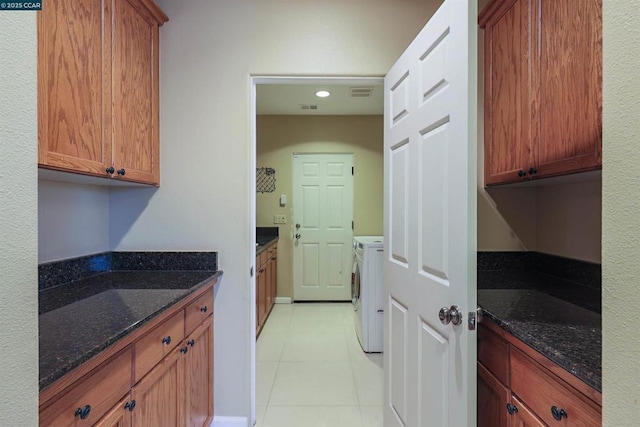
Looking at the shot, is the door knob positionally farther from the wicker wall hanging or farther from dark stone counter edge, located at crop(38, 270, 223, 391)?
the wicker wall hanging

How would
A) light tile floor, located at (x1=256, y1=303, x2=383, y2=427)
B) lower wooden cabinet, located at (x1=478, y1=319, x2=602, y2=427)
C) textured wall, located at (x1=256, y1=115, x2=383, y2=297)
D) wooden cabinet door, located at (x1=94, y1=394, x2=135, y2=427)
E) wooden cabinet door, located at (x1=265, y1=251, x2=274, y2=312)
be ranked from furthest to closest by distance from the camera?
textured wall, located at (x1=256, y1=115, x2=383, y2=297)
wooden cabinet door, located at (x1=265, y1=251, x2=274, y2=312)
light tile floor, located at (x1=256, y1=303, x2=383, y2=427)
wooden cabinet door, located at (x1=94, y1=394, x2=135, y2=427)
lower wooden cabinet, located at (x1=478, y1=319, x2=602, y2=427)

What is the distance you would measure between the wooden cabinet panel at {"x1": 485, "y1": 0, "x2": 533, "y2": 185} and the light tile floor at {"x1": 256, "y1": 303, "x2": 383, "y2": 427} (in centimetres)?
165

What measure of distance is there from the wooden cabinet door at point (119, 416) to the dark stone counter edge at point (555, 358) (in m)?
1.25

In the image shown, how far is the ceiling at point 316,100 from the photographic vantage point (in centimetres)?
362

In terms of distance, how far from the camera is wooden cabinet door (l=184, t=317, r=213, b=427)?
158 cm

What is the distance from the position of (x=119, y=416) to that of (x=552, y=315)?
4.84 feet

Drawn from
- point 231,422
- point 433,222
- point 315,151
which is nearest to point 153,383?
point 231,422

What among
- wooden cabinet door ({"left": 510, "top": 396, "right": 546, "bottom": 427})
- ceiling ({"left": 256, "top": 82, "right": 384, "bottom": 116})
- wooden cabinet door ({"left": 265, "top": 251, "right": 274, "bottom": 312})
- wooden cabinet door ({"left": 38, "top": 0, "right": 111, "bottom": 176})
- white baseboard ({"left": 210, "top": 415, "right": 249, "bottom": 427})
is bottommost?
white baseboard ({"left": 210, "top": 415, "right": 249, "bottom": 427})

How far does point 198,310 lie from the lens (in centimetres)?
169

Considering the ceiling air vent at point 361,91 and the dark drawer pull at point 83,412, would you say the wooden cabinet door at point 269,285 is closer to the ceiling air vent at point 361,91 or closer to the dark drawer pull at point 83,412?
the ceiling air vent at point 361,91

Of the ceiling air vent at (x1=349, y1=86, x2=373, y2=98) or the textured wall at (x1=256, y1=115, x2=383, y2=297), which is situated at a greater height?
Result: the ceiling air vent at (x1=349, y1=86, x2=373, y2=98)

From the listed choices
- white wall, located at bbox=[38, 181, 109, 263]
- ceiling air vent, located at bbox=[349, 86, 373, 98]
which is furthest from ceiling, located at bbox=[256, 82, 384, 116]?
white wall, located at bbox=[38, 181, 109, 263]

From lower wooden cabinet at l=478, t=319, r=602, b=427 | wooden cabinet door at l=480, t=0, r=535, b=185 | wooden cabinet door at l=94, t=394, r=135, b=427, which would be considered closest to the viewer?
lower wooden cabinet at l=478, t=319, r=602, b=427

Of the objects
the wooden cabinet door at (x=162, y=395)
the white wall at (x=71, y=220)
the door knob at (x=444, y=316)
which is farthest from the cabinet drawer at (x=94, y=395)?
the door knob at (x=444, y=316)
